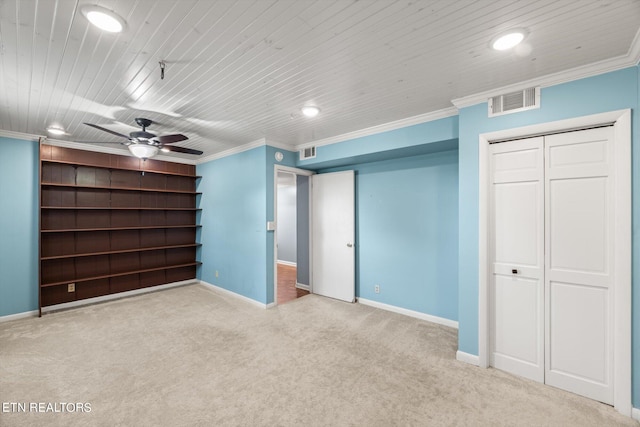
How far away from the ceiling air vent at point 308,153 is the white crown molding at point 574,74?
7.43ft

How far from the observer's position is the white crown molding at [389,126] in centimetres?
299

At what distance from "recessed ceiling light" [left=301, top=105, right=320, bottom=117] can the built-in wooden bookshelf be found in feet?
11.6

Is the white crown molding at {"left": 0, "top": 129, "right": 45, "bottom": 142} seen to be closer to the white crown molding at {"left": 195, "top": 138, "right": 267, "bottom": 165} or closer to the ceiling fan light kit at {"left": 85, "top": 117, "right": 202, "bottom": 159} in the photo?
the ceiling fan light kit at {"left": 85, "top": 117, "right": 202, "bottom": 159}

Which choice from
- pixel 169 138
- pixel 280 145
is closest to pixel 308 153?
pixel 280 145

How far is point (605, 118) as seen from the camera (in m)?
2.04

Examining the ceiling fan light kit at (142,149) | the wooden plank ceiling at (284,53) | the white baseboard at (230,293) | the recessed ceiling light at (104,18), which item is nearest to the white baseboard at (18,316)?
the white baseboard at (230,293)

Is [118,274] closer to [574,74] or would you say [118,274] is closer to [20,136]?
[20,136]

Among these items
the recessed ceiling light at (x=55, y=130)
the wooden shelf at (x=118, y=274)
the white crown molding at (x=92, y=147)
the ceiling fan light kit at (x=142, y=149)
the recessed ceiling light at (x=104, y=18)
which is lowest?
the wooden shelf at (x=118, y=274)

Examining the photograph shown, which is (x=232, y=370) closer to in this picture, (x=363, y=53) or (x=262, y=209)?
(x=262, y=209)

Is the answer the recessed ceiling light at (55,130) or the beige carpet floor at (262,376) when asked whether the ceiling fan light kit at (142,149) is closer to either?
the recessed ceiling light at (55,130)

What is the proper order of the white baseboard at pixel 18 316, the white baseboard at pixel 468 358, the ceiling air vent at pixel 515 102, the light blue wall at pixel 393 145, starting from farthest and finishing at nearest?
the white baseboard at pixel 18 316 < the light blue wall at pixel 393 145 < the white baseboard at pixel 468 358 < the ceiling air vent at pixel 515 102

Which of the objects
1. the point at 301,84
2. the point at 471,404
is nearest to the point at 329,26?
the point at 301,84

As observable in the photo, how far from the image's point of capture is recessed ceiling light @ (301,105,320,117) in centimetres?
293

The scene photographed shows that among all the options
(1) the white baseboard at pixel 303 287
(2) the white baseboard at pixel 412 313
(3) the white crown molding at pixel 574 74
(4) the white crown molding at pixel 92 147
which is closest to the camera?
(3) the white crown molding at pixel 574 74
